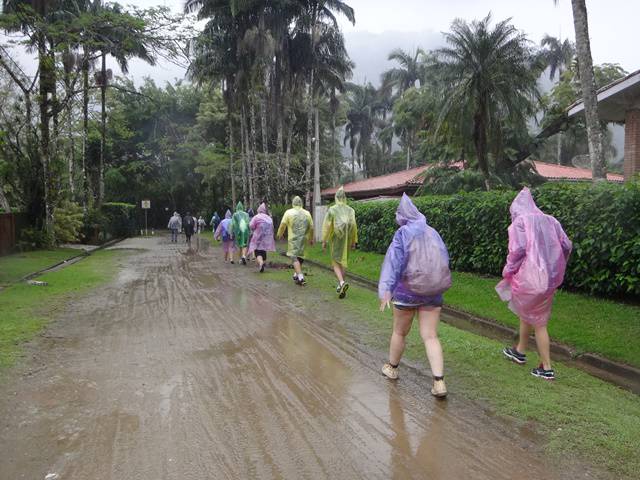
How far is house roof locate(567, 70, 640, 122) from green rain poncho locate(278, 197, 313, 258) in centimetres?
748

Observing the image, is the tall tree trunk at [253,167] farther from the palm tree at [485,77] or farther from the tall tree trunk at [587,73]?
the tall tree trunk at [587,73]

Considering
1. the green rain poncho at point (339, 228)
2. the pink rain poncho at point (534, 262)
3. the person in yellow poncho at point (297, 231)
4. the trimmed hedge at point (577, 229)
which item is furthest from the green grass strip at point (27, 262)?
the pink rain poncho at point (534, 262)

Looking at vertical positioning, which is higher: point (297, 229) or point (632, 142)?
point (632, 142)

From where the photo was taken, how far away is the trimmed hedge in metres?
7.00

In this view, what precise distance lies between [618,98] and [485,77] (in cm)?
644

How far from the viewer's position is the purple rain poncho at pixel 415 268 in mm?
4660

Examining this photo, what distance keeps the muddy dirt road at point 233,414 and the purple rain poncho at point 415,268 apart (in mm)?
915

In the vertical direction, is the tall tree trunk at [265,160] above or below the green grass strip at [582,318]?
above

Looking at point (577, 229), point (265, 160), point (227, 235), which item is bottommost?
point (227, 235)

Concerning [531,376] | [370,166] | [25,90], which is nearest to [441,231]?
[531,376]

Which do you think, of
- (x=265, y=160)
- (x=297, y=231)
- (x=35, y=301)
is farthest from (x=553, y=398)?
(x=265, y=160)

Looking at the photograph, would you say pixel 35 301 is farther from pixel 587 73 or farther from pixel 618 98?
pixel 618 98

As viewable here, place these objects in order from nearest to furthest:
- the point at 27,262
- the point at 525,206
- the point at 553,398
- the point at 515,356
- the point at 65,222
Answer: the point at 553,398 < the point at 525,206 < the point at 515,356 < the point at 27,262 < the point at 65,222

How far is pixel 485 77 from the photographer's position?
60.7 ft
